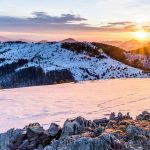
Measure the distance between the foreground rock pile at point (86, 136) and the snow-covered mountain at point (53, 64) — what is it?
244 feet

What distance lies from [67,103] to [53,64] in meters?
116

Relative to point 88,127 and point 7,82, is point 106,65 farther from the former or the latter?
point 88,127

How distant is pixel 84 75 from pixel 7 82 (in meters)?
23.6

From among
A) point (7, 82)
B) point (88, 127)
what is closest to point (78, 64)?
point (7, 82)

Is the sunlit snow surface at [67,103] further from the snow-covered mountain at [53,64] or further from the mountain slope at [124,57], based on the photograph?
the mountain slope at [124,57]

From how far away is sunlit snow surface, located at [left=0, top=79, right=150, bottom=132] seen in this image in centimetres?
1314

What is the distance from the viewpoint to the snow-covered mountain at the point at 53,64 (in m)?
107

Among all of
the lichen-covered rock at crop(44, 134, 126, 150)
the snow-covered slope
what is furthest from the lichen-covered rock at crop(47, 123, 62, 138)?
the snow-covered slope

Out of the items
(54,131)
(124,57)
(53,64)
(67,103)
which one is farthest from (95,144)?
(124,57)

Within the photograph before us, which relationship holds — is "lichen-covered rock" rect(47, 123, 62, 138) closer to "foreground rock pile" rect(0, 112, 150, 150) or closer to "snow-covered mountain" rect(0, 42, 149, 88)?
"foreground rock pile" rect(0, 112, 150, 150)

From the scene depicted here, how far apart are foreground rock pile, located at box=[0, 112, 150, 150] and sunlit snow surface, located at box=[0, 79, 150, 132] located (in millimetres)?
3235

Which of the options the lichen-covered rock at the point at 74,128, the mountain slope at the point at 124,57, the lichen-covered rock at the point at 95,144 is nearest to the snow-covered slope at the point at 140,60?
the mountain slope at the point at 124,57

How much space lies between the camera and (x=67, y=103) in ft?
52.1

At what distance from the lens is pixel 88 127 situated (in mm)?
→ 8023
